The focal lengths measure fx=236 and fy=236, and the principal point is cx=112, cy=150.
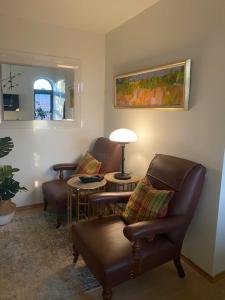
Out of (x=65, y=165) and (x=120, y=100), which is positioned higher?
(x=120, y=100)

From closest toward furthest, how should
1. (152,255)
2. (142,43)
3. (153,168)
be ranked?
(152,255)
(153,168)
(142,43)

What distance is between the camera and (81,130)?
3457 mm

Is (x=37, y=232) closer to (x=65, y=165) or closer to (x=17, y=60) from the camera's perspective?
(x=65, y=165)

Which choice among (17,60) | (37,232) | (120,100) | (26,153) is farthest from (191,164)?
(17,60)

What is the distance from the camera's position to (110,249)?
5.44ft

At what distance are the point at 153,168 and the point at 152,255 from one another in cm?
80

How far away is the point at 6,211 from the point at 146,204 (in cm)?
178

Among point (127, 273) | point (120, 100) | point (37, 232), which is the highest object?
point (120, 100)

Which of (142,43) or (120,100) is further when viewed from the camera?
(120,100)

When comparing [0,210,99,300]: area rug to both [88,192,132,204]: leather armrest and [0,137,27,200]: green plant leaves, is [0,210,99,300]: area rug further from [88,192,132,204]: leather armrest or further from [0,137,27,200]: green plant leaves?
[88,192,132,204]: leather armrest

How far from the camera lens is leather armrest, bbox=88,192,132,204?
2090 millimetres

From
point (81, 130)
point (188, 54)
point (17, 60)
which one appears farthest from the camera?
point (81, 130)

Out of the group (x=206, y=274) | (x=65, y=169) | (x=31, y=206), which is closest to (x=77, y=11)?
(x=65, y=169)

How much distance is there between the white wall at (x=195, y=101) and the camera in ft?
6.06
